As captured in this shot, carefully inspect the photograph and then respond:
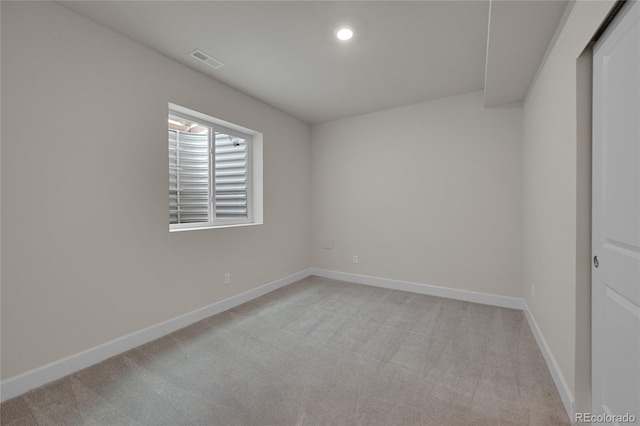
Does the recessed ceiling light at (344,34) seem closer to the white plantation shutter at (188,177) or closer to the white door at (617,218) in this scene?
the white door at (617,218)

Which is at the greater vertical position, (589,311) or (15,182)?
(15,182)

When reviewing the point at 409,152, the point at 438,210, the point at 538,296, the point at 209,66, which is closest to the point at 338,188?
the point at 409,152

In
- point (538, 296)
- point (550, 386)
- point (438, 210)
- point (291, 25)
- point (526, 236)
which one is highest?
point (291, 25)

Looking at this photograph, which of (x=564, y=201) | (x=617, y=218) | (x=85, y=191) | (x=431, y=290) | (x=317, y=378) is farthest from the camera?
(x=431, y=290)

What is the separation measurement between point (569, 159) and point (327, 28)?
1907 millimetres

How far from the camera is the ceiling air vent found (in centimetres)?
243

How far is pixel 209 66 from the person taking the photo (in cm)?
266

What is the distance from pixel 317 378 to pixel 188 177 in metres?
2.42

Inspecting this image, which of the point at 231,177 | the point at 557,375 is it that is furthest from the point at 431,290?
the point at 231,177

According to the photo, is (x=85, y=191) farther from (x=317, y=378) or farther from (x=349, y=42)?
(x=349, y=42)

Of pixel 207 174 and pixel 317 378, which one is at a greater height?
pixel 207 174

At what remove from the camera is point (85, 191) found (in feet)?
6.57

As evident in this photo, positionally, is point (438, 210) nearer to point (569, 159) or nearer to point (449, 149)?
point (449, 149)

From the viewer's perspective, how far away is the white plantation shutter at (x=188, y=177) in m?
2.85
